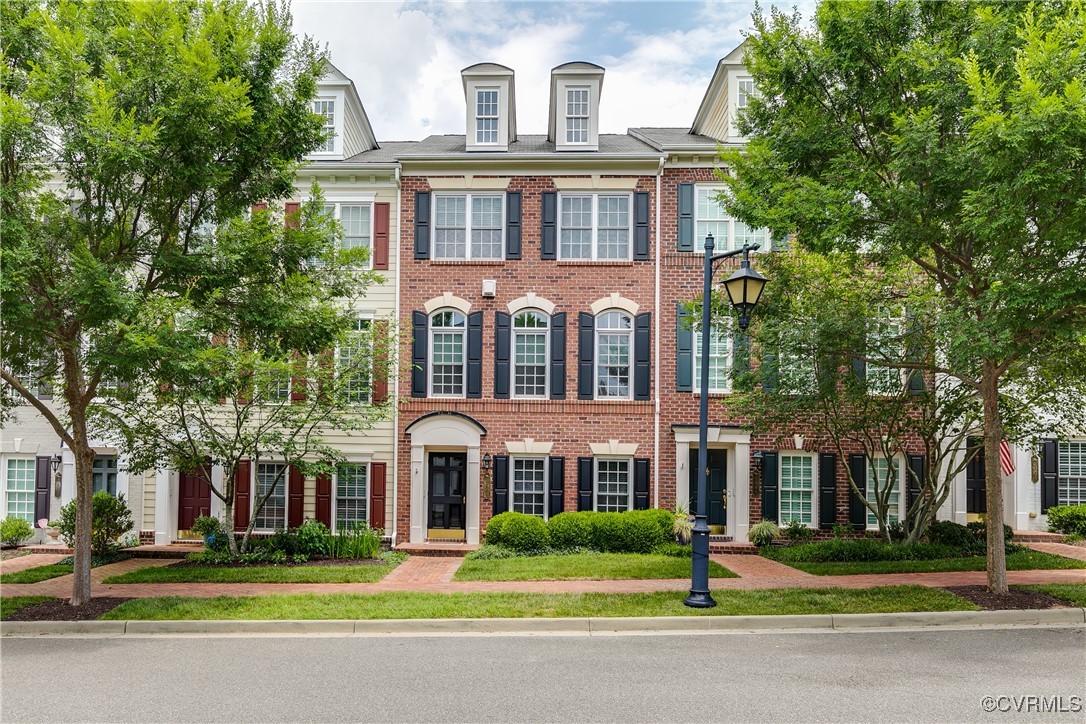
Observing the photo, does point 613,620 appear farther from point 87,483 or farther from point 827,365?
point 87,483

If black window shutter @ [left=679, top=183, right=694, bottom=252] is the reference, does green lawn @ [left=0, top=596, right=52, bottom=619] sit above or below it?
below

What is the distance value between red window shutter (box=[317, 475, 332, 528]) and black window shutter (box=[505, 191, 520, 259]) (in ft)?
22.9

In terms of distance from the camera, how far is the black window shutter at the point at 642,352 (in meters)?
17.1

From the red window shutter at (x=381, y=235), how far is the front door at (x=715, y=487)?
8.74 m

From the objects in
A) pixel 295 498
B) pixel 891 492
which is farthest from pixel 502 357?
pixel 891 492

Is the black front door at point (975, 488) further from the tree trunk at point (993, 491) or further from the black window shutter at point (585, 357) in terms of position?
the black window shutter at point (585, 357)

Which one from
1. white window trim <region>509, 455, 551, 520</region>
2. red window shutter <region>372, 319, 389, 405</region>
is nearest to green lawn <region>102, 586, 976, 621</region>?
red window shutter <region>372, 319, 389, 405</region>

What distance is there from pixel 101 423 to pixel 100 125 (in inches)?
292

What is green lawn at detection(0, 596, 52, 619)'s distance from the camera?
10.1 metres

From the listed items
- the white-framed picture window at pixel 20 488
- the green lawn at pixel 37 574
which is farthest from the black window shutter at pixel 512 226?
the white-framed picture window at pixel 20 488

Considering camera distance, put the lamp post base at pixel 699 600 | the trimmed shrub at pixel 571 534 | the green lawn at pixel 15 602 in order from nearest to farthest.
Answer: the lamp post base at pixel 699 600
the green lawn at pixel 15 602
the trimmed shrub at pixel 571 534

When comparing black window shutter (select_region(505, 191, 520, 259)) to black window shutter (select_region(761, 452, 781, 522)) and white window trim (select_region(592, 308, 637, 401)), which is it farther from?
black window shutter (select_region(761, 452, 781, 522))

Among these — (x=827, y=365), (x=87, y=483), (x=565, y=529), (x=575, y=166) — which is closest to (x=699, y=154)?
(x=575, y=166)

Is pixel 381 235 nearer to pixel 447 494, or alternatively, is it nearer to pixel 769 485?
pixel 447 494
